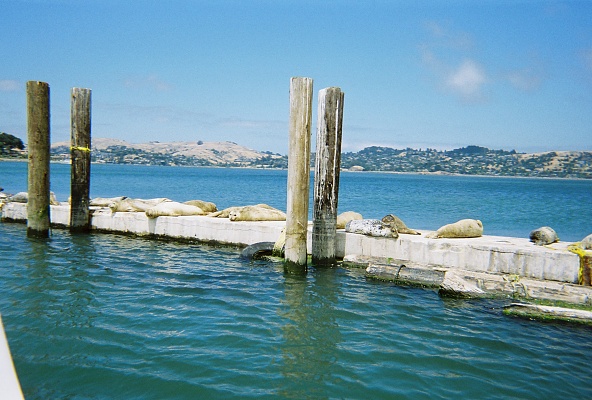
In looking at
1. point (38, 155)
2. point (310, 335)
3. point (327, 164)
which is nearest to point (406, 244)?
point (327, 164)

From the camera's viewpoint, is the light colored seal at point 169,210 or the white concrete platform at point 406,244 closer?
the white concrete platform at point 406,244

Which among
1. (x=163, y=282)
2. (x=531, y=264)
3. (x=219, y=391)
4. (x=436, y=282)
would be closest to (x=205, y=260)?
(x=163, y=282)

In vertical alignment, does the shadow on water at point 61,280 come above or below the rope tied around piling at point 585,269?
below

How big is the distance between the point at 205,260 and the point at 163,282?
2082 mm

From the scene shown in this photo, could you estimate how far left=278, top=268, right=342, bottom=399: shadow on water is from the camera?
6516 mm

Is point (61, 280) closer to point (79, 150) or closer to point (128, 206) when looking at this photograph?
point (128, 206)

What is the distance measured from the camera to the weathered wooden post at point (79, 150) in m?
15.3

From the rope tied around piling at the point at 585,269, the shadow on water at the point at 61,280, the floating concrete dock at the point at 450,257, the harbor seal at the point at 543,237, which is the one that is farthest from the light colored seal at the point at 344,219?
the shadow on water at the point at 61,280

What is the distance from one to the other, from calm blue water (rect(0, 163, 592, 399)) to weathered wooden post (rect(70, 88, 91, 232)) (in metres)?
3.65

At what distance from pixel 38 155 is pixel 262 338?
10.2 metres

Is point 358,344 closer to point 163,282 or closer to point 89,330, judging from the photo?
point 89,330

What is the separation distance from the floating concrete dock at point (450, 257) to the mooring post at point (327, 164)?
2.83 feet

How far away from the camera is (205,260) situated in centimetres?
1298

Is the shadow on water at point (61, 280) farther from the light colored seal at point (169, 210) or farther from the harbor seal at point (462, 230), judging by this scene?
the harbor seal at point (462, 230)
